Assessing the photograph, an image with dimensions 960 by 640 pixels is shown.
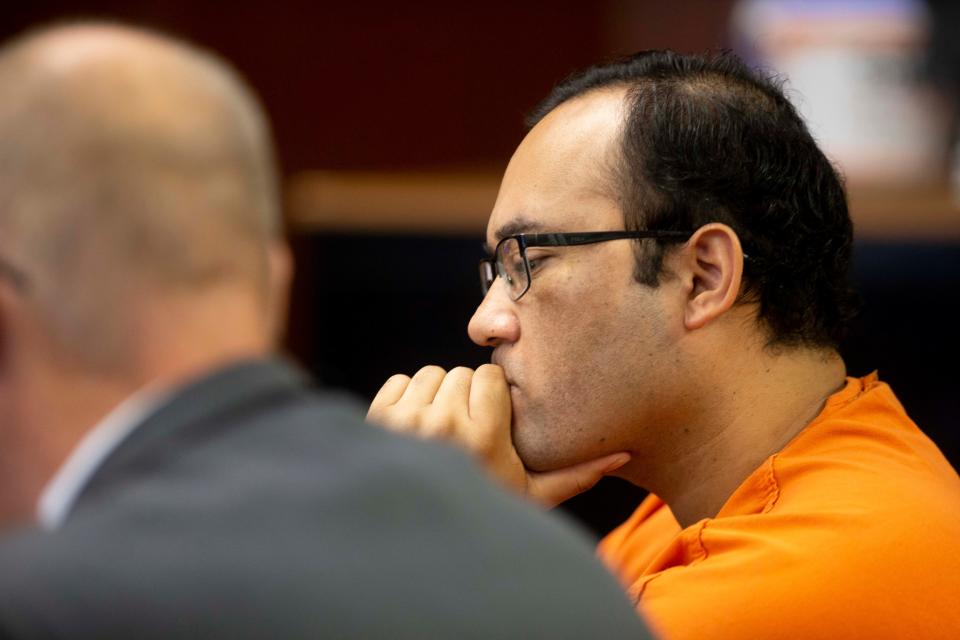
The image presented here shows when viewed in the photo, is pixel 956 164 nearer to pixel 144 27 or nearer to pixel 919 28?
pixel 919 28

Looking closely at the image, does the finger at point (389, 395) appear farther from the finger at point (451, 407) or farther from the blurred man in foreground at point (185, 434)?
the blurred man in foreground at point (185, 434)

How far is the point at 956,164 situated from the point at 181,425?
4024mm

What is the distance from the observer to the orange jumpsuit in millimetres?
1643

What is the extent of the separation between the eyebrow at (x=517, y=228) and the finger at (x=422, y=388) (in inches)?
10.3

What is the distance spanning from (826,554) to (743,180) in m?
0.60

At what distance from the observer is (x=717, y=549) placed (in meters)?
1.77

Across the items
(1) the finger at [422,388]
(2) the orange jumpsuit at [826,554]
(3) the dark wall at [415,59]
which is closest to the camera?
(2) the orange jumpsuit at [826,554]

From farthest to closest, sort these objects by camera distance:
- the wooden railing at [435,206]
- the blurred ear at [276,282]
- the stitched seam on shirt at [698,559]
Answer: the wooden railing at [435,206] → the stitched seam on shirt at [698,559] → the blurred ear at [276,282]

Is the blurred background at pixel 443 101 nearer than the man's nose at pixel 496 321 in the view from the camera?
No

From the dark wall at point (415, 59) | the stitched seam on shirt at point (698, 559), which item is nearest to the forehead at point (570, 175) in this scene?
the stitched seam on shirt at point (698, 559)

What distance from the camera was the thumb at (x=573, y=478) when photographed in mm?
2029

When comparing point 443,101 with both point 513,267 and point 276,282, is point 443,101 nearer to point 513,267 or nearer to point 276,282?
point 513,267

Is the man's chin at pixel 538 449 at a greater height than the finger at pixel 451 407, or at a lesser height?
lesser

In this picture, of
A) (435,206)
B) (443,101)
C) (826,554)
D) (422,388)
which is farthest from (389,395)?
(443,101)
